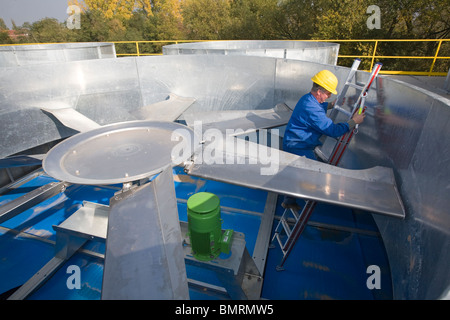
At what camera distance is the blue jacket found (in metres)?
2.78

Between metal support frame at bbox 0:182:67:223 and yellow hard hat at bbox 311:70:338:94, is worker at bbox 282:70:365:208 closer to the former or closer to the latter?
yellow hard hat at bbox 311:70:338:94

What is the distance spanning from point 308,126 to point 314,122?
0.18 m

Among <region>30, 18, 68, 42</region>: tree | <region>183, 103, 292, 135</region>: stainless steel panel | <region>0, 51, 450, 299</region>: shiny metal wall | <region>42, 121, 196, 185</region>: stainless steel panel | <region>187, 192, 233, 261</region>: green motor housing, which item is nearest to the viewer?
<region>0, 51, 450, 299</region>: shiny metal wall

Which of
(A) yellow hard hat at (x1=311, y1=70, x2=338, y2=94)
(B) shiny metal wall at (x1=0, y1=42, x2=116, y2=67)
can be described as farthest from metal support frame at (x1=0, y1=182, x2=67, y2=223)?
(B) shiny metal wall at (x1=0, y1=42, x2=116, y2=67)

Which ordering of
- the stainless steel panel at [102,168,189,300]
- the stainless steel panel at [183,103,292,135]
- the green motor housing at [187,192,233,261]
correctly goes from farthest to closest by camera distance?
the stainless steel panel at [183,103,292,135]
the green motor housing at [187,192,233,261]
the stainless steel panel at [102,168,189,300]

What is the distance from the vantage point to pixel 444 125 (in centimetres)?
166

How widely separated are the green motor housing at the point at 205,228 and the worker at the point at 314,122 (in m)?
1.40

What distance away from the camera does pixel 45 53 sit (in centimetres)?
887

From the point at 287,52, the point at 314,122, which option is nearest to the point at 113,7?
the point at 287,52

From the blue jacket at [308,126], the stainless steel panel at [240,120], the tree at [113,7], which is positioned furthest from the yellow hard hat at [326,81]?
the tree at [113,7]

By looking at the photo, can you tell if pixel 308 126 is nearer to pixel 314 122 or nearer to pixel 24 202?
pixel 314 122

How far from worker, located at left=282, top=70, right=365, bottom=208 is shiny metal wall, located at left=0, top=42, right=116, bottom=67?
28.1 feet

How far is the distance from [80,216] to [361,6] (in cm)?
1937
